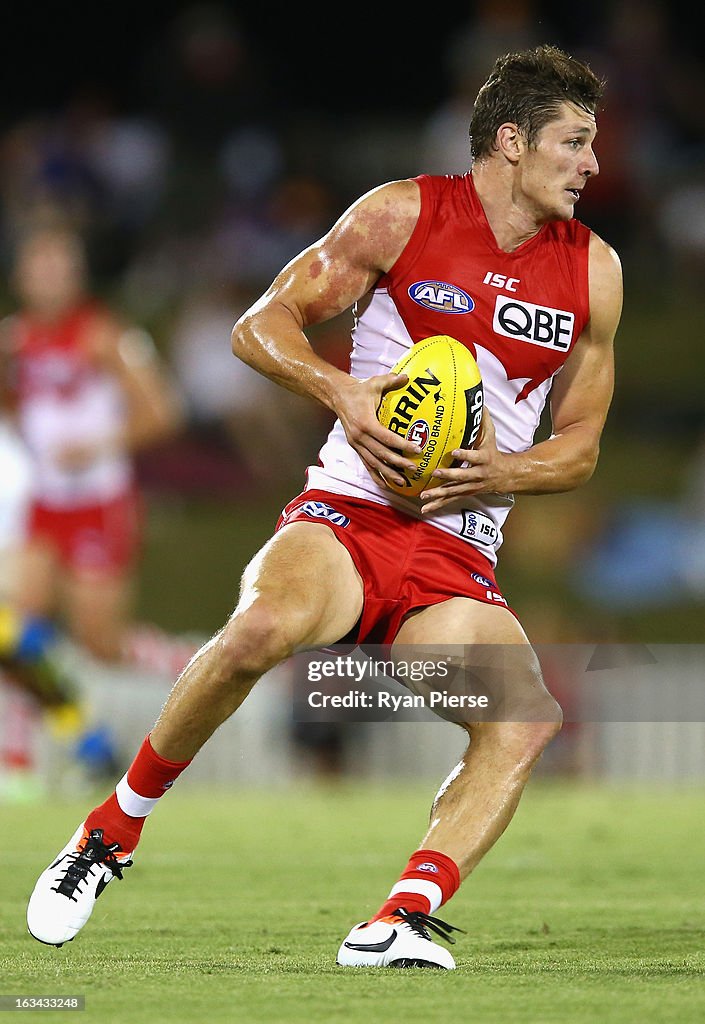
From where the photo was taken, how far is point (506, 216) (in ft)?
16.9

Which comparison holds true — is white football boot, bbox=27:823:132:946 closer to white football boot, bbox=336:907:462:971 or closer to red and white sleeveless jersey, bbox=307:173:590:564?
white football boot, bbox=336:907:462:971

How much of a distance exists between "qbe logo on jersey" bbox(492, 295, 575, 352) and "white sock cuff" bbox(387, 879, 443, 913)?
1.64m

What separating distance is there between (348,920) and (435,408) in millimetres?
1733

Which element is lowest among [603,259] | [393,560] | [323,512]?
[393,560]

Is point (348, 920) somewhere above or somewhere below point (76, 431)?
below

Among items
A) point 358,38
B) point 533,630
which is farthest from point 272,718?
point 358,38

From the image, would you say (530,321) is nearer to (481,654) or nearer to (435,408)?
(435,408)

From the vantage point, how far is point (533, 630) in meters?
13.4

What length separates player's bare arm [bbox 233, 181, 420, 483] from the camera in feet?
15.6

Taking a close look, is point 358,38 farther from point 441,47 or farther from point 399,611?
point 399,611

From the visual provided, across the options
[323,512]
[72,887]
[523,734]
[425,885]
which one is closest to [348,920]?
[425,885]

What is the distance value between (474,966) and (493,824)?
445 mm

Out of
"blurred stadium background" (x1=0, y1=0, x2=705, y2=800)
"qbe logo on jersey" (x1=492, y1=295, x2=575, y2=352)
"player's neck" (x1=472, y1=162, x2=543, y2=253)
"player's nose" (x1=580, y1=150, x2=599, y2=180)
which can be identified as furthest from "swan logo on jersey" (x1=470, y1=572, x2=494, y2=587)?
"blurred stadium background" (x1=0, y1=0, x2=705, y2=800)

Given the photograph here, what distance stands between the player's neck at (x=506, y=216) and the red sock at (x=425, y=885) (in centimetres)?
184
